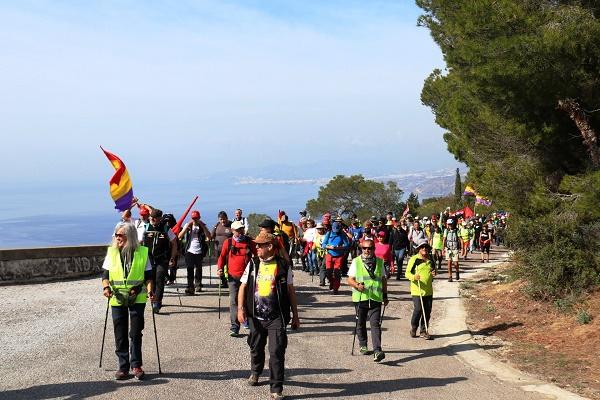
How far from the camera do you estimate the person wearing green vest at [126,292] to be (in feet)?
23.3

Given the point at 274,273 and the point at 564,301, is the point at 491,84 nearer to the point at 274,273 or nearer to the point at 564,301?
the point at 564,301

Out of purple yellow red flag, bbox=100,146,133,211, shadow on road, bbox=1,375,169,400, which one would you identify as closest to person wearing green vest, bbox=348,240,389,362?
shadow on road, bbox=1,375,169,400

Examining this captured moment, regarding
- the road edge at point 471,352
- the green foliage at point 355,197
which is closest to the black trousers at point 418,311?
the road edge at point 471,352

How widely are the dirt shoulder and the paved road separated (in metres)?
0.67

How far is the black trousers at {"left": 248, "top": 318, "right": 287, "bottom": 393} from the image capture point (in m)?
6.65

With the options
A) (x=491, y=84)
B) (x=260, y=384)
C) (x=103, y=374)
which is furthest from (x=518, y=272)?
(x=103, y=374)

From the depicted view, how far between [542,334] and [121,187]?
9.81 metres

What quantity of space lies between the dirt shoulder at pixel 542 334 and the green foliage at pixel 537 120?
63 centimetres

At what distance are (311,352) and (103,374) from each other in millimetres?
2923

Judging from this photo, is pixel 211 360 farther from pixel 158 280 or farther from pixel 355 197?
pixel 355 197

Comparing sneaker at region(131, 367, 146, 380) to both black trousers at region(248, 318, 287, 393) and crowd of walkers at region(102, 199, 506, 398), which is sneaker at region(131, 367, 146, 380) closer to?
crowd of walkers at region(102, 199, 506, 398)

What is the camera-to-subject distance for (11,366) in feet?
25.2

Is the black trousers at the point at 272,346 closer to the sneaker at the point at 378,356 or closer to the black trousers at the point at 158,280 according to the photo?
the sneaker at the point at 378,356

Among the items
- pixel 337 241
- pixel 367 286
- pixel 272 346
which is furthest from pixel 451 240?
pixel 272 346
